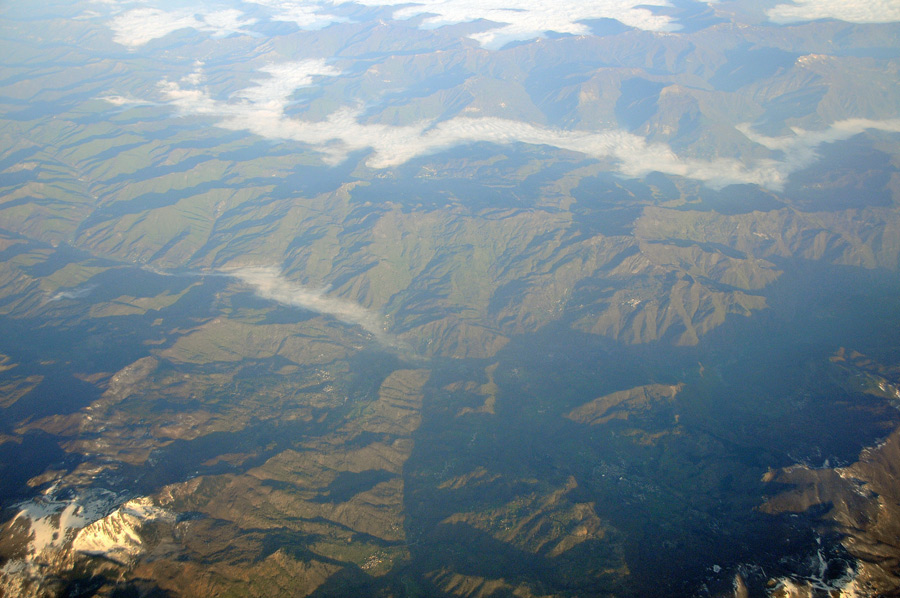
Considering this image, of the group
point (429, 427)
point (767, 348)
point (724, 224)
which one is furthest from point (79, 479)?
point (724, 224)

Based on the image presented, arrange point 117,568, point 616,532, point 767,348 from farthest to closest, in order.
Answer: point 767,348, point 616,532, point 117,568

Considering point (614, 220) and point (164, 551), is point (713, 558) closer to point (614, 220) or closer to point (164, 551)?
point (164, 551)

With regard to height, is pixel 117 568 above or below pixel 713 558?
above

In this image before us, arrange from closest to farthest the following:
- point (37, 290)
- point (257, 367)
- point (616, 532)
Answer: point (616, 532) < point (257, 367) < point (37, 290)

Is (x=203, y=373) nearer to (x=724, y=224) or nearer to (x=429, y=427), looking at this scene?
(x=429, y=427)

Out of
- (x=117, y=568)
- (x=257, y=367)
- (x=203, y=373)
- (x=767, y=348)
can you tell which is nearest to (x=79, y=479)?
(x=117, y=568)

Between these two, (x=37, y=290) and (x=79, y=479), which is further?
(x=37, y=290)

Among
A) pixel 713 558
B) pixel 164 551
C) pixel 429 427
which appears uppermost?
pixel 164 551

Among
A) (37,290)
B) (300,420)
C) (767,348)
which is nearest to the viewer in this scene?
(300,420)

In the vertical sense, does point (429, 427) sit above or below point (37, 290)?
below
